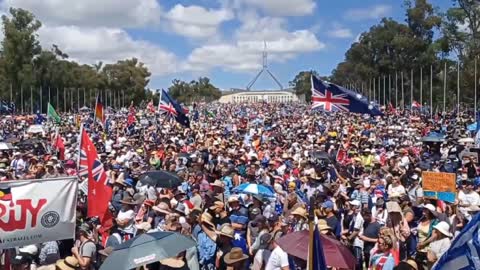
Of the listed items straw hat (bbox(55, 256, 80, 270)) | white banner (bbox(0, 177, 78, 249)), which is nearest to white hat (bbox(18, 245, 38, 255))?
white banner (bbox(0, 177, 78, 249))

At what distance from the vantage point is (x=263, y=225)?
9.06 meters

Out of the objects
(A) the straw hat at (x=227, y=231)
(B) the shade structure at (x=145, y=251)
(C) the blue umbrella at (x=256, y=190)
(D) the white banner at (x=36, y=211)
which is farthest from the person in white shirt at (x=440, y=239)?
(C) the blue umbrella at (x=256, y=190)

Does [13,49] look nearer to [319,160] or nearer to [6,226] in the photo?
[319,160]

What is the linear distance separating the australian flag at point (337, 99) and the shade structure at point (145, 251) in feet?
32.1

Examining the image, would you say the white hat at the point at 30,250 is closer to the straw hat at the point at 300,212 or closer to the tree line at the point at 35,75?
the straw hat at the point at 300,212

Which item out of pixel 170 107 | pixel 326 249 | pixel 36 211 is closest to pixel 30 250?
pixel 36 211

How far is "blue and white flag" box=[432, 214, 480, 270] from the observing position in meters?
4.27

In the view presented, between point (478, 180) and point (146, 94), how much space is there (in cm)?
10211

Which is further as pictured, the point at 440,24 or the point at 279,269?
the point at 440,24

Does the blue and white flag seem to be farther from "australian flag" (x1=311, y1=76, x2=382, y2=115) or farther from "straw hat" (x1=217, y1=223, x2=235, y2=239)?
"australian flag" (x1=311, y1=76, x2=382, y2=115)

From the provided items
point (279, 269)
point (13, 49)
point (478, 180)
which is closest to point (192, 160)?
point (478, 180)

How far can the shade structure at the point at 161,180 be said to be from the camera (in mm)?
13664

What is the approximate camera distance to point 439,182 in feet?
35.1

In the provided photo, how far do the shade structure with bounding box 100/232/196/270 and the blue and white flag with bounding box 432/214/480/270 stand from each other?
3.32 m
